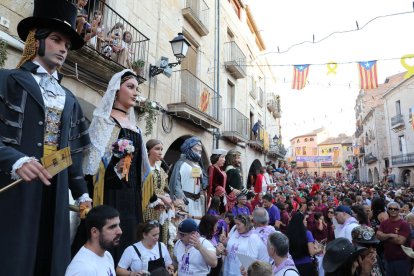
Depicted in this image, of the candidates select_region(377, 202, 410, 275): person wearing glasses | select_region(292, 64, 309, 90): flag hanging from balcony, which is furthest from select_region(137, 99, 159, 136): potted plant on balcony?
select_region(292, 64, 309, 90): flag hanging from balcony

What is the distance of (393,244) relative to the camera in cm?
523

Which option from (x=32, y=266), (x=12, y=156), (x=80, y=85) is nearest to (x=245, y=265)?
(x=32, y=266)

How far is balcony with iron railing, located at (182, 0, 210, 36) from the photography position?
393 inches

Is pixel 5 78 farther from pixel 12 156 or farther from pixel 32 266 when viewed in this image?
pixel 32 266

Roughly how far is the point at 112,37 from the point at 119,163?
4374mm

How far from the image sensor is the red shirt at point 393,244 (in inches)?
205

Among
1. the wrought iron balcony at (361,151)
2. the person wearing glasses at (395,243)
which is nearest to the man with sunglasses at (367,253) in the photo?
the person wearing glasses at (395,243)

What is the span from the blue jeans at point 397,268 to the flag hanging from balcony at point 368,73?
343 inches

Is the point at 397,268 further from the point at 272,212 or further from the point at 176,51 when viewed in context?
the point at 176,51

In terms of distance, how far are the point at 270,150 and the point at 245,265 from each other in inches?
727

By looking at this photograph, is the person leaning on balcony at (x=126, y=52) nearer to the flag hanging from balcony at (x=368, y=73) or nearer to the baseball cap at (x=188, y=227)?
the baseball cap at (x=188, y=227)

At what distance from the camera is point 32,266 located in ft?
6.12

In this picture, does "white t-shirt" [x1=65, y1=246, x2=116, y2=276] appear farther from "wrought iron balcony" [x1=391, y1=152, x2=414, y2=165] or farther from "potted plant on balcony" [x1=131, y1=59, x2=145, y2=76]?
"wrought iron balcony" [x1=391, y1=152, x2=414, y2=165]

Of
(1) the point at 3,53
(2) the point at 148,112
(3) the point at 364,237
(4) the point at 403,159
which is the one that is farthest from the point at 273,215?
(4) the point at 403,159
